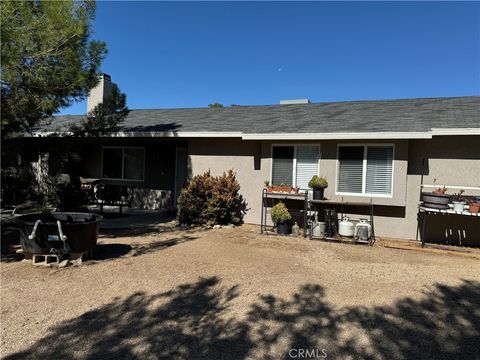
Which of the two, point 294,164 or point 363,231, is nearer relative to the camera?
point 363,231

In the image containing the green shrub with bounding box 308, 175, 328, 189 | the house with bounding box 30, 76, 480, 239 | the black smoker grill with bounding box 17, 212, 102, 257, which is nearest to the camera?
the black smoker grill with bounding box 17, 212, 102, 257

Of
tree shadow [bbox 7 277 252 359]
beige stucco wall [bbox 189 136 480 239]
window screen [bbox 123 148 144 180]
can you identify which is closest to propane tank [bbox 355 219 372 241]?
beige stucco wall [bbox 189 136 480 239]

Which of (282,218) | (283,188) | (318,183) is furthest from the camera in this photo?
(283,188)

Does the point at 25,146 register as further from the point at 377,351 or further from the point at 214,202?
the point at 377,351

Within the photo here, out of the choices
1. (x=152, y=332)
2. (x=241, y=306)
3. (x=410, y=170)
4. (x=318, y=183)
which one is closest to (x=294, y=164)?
(x=318, y=183)

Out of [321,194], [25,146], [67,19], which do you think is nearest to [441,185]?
[321,194]

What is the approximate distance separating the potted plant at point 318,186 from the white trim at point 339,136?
101 cm

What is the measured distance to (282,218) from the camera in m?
8.98

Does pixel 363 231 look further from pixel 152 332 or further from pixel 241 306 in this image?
pixel 152 332

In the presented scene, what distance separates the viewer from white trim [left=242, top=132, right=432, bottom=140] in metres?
8.03

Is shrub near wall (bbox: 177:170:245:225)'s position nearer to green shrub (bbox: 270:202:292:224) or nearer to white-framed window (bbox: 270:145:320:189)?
white-framed window (bbox: 270:145:320:189)

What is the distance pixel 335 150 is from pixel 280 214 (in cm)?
213

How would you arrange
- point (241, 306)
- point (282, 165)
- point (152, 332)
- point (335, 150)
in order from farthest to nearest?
A: 1. point (282, 165)
2. point (335, 150)
3. point (241, 306)
4. point (152, 332)

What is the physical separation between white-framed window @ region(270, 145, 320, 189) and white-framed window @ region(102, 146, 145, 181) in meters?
5.55
